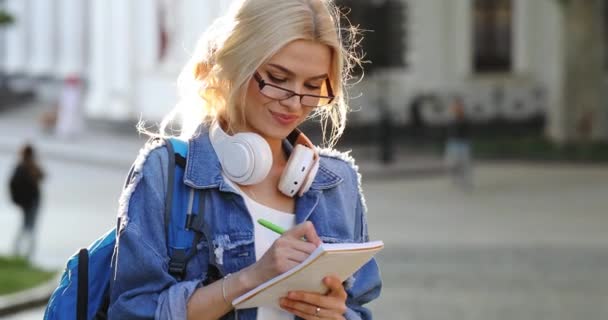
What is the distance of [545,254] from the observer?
671 inches

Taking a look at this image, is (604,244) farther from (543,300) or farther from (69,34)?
(69,34)

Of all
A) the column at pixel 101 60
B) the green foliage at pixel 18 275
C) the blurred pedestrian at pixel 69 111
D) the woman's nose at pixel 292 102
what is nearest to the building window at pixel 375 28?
the blurred pedestrian at pixel 69 111

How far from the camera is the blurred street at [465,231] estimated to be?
13523 millimetres

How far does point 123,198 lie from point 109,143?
29.9 m

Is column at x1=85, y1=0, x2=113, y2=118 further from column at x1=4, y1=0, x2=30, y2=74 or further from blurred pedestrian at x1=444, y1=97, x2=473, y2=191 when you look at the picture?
blurred pedestrian at x1=444, y1=97, x2=473, y2=191

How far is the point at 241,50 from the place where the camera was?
352 centimetres

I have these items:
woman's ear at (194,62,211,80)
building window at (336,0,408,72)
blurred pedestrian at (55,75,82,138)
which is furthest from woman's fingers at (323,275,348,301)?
blurred pedestrian at (55,75,82,138)

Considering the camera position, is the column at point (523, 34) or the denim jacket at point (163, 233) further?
the column at point (523, 34)

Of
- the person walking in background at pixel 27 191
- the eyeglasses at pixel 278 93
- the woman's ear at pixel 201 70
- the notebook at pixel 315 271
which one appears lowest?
the person walking in background at pixel 27 191

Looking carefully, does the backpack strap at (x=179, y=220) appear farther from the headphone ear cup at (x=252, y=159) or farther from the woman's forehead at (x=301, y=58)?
the woman's forehead at (x=301, y=58)

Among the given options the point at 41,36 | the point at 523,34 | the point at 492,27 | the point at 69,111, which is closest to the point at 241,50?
the point at 69,111

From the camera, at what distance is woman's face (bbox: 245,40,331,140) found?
3.54 metres

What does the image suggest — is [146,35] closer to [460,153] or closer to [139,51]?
[139,51]

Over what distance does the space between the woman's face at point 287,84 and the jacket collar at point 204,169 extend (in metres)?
0.11
